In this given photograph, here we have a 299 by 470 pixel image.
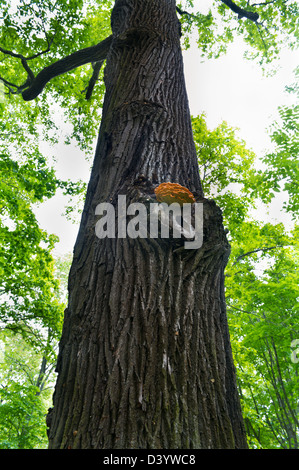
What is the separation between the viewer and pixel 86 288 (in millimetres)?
1613

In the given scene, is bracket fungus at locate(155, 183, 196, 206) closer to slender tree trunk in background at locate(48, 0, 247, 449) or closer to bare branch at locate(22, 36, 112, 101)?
slender tree trunk in background at locate(48, 0, 247, 449)

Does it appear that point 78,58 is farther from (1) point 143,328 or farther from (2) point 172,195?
(1) point 143,328

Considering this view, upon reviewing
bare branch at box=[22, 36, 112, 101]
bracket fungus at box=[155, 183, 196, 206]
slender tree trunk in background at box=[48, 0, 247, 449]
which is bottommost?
slender tree trunk in background at box=[48, 0, 247, 449]

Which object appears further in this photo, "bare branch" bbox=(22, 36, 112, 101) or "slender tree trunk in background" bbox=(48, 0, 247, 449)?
"bare branch" bbox=(22, 36, 112, 101)

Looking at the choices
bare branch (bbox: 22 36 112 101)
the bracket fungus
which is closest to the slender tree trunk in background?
the bracket fungus

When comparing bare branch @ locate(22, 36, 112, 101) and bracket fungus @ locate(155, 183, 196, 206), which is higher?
bare branch @ locate(22, 36, 112, 101)

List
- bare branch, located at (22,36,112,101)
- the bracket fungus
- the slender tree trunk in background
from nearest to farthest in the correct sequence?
1. the slender tree trunk in background
2. the bracket fungus
3. bare branch, located at (22,36,112,101)

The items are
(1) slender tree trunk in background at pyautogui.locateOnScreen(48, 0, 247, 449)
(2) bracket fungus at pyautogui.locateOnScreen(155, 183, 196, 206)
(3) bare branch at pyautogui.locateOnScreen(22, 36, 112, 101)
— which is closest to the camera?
(1) slender tree trunk in background at pyautogui.locateOnScreen(48, 0, 247, 449)

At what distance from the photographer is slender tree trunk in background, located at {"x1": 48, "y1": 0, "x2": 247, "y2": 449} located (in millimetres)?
1119

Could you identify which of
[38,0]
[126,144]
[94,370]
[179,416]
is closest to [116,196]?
[126,144]

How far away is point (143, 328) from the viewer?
4.35 ft

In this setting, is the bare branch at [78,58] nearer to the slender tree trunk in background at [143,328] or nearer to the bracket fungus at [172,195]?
the slender tree trunk in background at [143,328]

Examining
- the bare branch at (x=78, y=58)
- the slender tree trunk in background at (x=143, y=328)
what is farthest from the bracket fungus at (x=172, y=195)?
the bare branch at (x=78, y=58)
